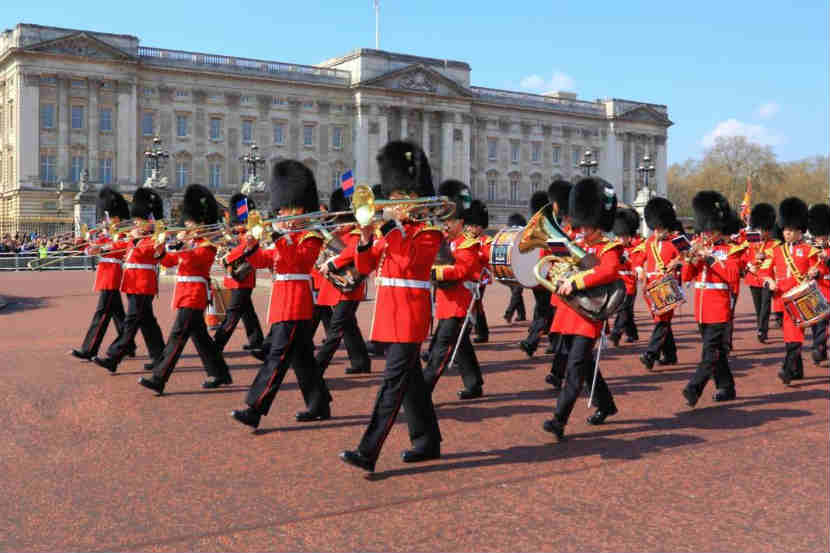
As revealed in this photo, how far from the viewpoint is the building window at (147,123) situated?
48.3 meters

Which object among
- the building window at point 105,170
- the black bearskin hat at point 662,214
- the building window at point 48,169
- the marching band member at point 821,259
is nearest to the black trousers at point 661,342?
the black bearskin hat at point 662,214

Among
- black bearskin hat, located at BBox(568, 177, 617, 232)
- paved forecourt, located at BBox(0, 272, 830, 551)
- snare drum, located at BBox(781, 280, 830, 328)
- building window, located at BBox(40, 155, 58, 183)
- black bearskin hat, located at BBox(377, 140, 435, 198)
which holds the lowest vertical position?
paved forecourt, located at BBox(0, 272, 830, 551)

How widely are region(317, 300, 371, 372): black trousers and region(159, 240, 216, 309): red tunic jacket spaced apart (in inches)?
42.0

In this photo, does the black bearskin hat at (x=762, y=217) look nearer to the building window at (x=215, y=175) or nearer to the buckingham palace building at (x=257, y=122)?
the buckingham palace building at (x=257, y=122)

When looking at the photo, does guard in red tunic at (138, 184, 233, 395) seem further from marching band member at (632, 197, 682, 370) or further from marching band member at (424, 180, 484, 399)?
marching band member at (632, 197, 682, 370)

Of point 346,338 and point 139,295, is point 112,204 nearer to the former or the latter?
point 139,295

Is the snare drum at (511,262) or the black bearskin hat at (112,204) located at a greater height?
the black bearskin hat at (112,204)

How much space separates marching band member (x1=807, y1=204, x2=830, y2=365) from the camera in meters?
8.32

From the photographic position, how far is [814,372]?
28.2 ft

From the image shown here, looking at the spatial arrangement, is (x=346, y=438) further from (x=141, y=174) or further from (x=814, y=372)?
(x=141, y=174)

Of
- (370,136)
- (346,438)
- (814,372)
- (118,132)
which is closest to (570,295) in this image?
(346,438)

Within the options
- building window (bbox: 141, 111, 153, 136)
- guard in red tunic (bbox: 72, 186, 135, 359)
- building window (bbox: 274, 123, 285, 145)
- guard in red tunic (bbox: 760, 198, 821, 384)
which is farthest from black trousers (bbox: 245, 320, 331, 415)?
building window (bbox: 274, 123, 285, 145)

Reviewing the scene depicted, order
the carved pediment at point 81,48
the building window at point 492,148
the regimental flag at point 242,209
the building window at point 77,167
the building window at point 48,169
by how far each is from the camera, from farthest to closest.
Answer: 1. the building window at point 492,148
2. the building window at point 77,167
3. the building window at point 48,169
4. the carved pediment at point 81,48
5. the regimental flag at point 242,209

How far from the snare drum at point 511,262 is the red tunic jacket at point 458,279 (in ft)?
5.75
